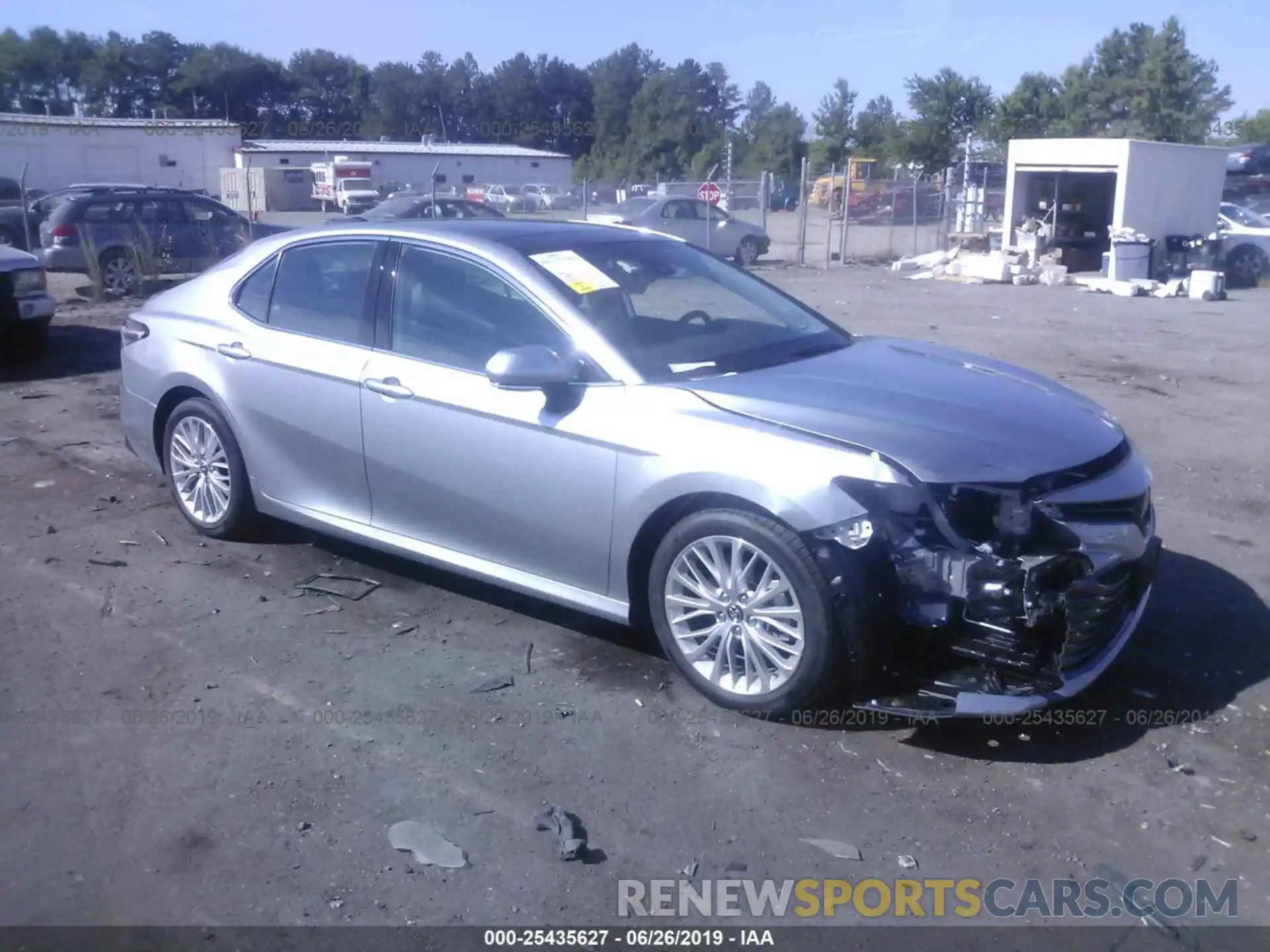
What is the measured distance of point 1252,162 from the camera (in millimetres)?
43406

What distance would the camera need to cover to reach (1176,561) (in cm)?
595

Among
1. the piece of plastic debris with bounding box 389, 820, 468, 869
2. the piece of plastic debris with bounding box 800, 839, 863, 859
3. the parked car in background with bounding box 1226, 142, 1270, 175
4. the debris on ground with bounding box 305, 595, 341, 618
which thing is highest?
the parked car in background with bounding box 1226, 142, 1270, 175

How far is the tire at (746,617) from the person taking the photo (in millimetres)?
4004

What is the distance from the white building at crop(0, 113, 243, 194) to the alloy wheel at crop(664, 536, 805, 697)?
46503 millimetres

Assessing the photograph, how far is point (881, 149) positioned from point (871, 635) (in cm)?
6383

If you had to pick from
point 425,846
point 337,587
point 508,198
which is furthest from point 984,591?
point 508,198

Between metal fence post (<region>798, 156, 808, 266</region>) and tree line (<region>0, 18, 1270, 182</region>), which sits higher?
tree line (<region>0, 18, 1270, 182</region>)

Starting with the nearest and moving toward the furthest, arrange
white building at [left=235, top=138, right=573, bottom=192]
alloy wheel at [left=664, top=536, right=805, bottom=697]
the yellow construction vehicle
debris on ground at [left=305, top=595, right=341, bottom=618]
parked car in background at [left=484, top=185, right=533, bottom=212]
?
alloy wheel at [left=664, top=536, right=805, bottom=697]
debris on ground at [left=305, top=595, right=341, bottom=618]
the yellow construction vehicle
parked car in background at [left=484, top=185, right=533, bottom=212]
white building at [left=235, top=138, right=573, bottom=192]

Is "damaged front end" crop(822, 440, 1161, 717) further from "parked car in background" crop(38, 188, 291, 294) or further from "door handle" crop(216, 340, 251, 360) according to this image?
"parked car in background" crop(38, 188, 291, 294)

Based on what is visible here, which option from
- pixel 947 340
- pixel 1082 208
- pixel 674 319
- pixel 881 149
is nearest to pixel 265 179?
pixel 881 149

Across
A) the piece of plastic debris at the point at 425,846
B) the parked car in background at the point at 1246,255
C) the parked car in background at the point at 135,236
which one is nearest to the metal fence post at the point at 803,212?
the parked car in background at the point at 1246,255

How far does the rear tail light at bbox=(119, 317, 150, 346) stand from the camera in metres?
6.32

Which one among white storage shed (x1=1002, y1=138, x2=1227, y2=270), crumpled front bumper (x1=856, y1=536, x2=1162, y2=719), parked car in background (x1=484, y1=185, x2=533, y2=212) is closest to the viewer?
crumpled front bumper (x1=856, y1=536, x2=1162, y2=719)

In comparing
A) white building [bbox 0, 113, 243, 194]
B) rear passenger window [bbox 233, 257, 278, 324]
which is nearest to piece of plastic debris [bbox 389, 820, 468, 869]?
rear passenger window [bbox 233, 257, 278, 324]
